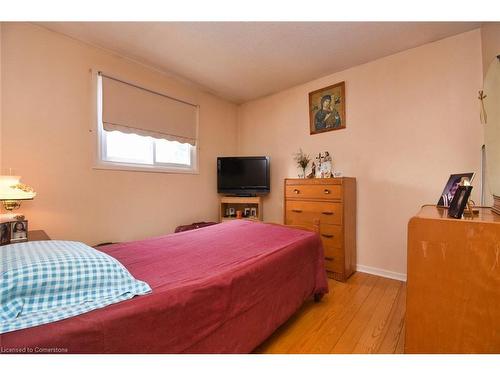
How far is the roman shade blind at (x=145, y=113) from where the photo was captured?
226cm

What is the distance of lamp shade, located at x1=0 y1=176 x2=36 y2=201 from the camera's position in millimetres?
1414

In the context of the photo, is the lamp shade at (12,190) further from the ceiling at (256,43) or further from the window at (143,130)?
the ceiling at (256,43)

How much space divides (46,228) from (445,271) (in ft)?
9.39

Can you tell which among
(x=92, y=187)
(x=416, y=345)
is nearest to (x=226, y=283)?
(x=416, y=345)

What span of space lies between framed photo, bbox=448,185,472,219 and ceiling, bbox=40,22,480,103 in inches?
64.6

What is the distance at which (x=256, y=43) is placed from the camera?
6.95ft

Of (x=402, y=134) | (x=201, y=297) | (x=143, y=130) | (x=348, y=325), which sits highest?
(x=143, y=130)

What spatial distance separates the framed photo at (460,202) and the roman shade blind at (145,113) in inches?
109

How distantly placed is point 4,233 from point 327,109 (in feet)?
10.6

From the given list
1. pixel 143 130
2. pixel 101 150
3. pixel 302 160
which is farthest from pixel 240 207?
pixel 101 150

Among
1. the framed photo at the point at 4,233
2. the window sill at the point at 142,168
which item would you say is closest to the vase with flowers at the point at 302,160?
the window sill at the point at 142,168

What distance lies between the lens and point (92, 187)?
2184 millimetres

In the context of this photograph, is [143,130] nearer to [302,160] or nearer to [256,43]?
[256,43]

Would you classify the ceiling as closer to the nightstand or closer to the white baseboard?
the nightstand
